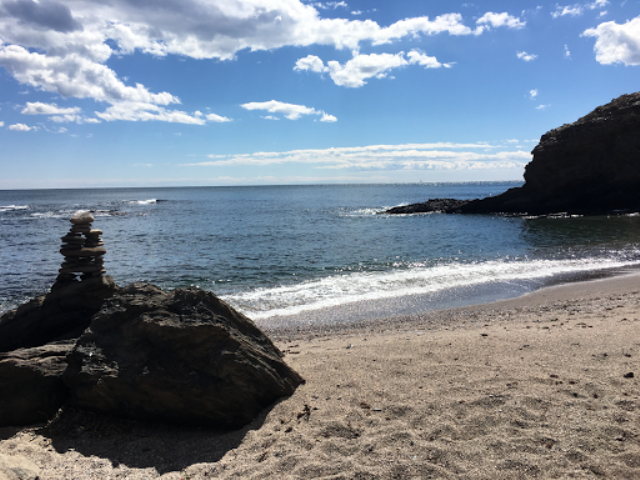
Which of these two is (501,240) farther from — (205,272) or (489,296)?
(205,272)

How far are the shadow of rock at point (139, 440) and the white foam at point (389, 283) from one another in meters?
6.07

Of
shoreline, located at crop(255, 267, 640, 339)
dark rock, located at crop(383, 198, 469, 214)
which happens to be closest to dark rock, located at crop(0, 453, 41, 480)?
shoreline, located at crop(255, 267, 640, 339)

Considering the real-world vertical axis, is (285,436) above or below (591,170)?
below

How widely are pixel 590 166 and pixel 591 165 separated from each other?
0.44ft

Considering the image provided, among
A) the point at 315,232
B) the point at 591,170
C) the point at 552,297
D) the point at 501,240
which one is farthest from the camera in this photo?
the point at 591,170

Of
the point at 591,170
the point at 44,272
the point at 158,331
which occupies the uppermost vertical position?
the point at 591,170

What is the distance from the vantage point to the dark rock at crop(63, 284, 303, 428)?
4.62 m

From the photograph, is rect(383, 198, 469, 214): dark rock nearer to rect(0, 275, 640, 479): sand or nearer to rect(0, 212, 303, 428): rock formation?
rect(0, 275, 640, 479): sand

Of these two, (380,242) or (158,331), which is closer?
(158,331)

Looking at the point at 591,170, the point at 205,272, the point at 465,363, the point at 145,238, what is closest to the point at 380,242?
the point at 205,272

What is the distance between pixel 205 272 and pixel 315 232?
16.1 m

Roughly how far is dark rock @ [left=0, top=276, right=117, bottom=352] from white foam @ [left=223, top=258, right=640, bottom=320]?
15.0ft

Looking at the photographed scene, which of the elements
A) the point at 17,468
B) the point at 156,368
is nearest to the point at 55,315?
the point at 156,368

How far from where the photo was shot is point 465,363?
5883mm
